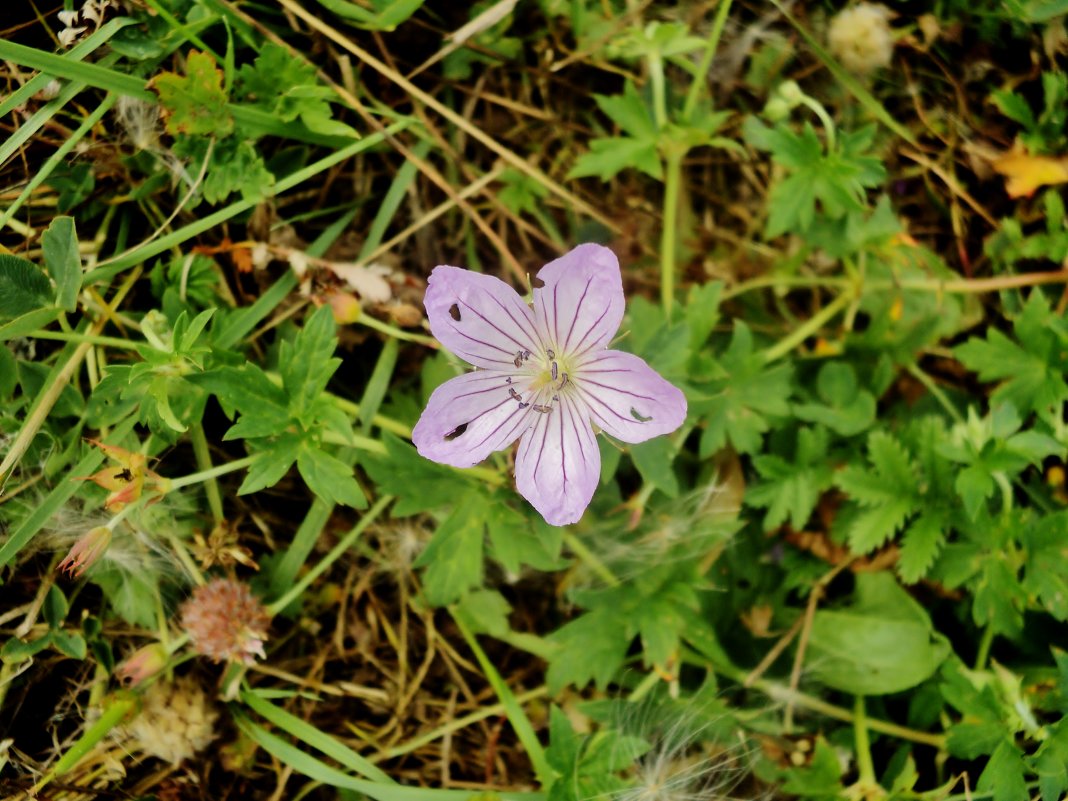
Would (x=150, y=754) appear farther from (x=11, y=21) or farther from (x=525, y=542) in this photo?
(x=11, y=21)

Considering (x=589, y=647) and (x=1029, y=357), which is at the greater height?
(x=1029, y=357)

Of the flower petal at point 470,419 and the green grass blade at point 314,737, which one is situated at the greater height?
the flower petal at point 470,419

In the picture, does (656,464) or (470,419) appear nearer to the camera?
(470,419)

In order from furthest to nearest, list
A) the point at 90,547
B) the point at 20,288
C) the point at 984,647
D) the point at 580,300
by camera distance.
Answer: the point at 984,647 < the point at 20,288 < the point at 90,547 < the point at 580,300

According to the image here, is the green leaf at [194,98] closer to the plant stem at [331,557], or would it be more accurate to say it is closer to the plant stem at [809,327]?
the plant stem at [331,557]

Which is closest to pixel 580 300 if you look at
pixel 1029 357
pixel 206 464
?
pixel 206 464

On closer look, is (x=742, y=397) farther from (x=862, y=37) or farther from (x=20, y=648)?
(x=20, y=648)

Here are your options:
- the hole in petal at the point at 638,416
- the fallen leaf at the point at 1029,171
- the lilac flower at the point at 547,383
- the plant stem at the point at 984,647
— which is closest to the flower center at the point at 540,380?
the lilac flower at the point at 547,383

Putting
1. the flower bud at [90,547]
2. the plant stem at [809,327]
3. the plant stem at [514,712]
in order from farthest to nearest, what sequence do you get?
the plant stem at [809,327] → the plant stem at [514,712] → the flower bud at [90,547]

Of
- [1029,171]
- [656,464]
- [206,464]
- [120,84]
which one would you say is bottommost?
[656,464]
